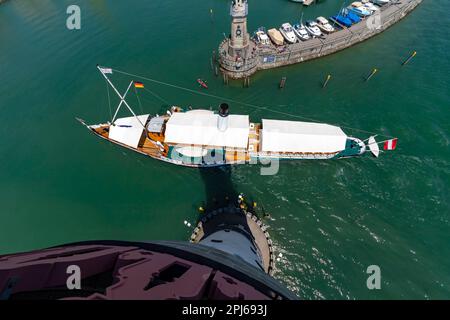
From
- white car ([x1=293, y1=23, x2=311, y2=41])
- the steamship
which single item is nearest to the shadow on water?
the steamship

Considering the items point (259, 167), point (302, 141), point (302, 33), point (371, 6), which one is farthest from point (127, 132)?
point (371, 6)

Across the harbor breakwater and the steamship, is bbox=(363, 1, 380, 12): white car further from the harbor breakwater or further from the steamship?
the steamship

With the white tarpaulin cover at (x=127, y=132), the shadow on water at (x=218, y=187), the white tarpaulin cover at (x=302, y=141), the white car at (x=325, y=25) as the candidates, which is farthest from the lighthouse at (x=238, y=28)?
the shadow on water at (x=218, y=187)

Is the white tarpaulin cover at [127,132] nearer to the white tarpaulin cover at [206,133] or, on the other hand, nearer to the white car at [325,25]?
the white tarpaulin cover at [206,133]

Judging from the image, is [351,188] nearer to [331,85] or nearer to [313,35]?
[331,85]

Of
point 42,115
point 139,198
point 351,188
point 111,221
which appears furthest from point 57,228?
point 351,188

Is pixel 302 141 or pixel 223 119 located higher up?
A: pixel 223 119

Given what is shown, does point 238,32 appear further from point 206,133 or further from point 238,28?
point 206,133
